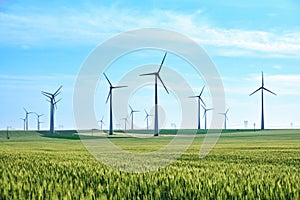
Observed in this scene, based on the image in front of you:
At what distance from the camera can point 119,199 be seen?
1290cm

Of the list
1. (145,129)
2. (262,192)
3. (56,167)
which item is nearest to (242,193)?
(262,192)

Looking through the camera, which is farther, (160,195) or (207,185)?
(207,185)

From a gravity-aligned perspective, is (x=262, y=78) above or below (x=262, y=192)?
above

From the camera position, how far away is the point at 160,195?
13.6 metres

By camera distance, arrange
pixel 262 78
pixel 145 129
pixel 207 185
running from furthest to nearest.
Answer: pixel 145 129 → pixel 262 78 → pixel 207 185

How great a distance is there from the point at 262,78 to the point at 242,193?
107 m

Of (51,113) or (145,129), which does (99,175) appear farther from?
(145,129)

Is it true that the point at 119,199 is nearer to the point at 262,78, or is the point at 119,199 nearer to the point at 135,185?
the point at 135,185

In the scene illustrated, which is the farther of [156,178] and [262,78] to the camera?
[262,78]

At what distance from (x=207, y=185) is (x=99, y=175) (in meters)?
5.21

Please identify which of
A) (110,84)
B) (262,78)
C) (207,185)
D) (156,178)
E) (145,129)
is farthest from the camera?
(145,129)

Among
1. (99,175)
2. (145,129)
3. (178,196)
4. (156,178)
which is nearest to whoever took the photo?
(178,196)

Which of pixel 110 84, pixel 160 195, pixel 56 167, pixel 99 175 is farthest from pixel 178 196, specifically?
pixel 110 84

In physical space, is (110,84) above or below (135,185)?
above
